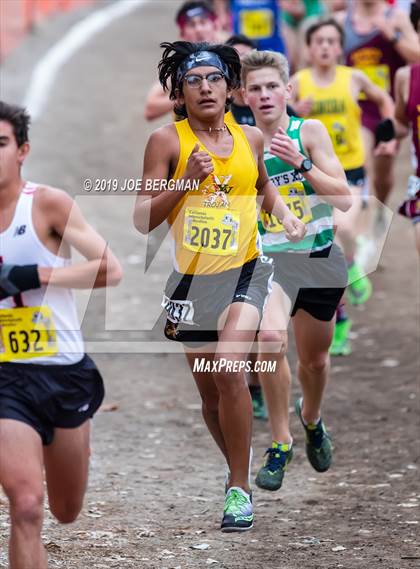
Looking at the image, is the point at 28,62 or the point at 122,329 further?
the point at 28,62

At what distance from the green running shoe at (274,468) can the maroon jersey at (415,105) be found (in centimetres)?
260

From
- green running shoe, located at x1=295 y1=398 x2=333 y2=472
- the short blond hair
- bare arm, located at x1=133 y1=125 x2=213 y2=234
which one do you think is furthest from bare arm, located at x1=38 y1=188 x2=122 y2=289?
green running shoe, located at x1=295 y1=398 x2=333 y2=472

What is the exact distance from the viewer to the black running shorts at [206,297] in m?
6.41

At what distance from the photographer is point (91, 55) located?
21.7 metres

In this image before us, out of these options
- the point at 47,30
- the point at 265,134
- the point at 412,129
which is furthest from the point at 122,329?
the point at 47,30

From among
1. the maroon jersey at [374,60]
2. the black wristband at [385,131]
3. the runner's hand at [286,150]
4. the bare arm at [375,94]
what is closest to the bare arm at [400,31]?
the maroon jersey at [374,60]

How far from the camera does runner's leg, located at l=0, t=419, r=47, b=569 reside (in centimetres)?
494

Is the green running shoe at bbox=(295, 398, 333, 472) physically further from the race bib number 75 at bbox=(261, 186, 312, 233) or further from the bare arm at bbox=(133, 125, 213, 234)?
the bare arm at bbox=(133, 125, 213, 234)

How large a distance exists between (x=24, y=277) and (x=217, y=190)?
1439mm

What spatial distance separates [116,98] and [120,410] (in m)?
10.4

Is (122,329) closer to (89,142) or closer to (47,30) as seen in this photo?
(89,142)

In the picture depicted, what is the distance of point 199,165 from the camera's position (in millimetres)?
6055

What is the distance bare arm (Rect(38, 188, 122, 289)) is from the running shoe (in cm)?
378

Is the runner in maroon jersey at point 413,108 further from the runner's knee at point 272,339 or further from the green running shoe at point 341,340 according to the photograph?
the runner's knee at point 272,339
